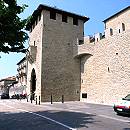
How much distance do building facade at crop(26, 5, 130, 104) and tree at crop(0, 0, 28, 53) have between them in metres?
13.0

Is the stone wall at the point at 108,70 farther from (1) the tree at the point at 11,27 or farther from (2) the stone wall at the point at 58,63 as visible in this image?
(1) the tree at the point at 11,27

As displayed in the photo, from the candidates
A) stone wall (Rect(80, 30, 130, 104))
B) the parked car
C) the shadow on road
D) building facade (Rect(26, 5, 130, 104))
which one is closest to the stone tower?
building facade (Rect(26, 5, 130, 104))

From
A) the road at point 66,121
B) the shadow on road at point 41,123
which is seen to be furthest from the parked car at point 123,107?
the shadow on road at point 41,123

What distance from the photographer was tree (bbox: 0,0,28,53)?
12.1 meters

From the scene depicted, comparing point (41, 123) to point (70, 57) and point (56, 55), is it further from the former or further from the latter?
point (70, 57)

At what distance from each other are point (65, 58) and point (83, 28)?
5521 millimetres

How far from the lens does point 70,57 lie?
104ft

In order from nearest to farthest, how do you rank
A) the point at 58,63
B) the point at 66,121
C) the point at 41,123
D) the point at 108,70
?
the point at 41,123, the point at 66,121, the point at 108,70, the point at 58,63

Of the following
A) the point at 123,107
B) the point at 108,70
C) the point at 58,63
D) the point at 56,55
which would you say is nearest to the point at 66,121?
the point at 123,107

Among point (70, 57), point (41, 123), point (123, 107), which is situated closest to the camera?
point (41, 123)

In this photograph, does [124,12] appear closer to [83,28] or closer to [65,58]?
[83,28]

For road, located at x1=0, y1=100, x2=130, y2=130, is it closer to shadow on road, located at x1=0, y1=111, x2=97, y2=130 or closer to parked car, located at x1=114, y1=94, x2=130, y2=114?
shadow on road, located at x1=0, y1=111, x2=97, y2=130

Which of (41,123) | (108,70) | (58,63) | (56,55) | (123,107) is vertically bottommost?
(41,123)

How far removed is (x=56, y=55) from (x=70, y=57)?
1.92 metres
